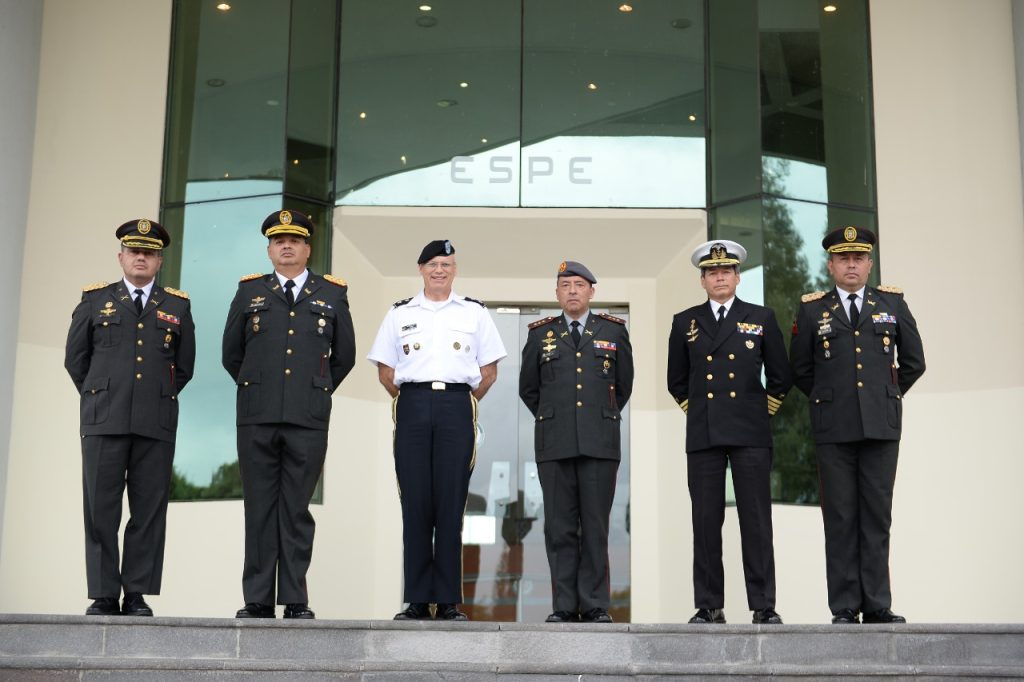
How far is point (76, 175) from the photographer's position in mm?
9242

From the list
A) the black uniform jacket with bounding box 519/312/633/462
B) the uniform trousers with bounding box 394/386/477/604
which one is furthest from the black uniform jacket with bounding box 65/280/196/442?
the black uniform jacket with bounding box 519/312/633/462

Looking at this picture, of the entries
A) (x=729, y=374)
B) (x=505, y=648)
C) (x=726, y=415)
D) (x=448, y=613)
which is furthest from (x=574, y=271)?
(x=505, y=648)

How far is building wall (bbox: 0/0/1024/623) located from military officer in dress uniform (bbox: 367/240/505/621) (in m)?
3.14

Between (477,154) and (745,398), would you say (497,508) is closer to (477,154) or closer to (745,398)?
(477,154)

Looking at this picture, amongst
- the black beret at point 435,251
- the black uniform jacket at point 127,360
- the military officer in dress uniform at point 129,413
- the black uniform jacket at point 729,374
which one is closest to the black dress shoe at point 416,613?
the military officer in dress uniform at point 129,413

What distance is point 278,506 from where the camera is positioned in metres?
5.76

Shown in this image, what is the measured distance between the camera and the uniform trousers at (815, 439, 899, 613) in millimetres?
5805

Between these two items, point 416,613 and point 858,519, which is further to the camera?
point 858,519

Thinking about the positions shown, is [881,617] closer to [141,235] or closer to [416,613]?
[416,613]

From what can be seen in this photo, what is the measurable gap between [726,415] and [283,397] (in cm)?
210

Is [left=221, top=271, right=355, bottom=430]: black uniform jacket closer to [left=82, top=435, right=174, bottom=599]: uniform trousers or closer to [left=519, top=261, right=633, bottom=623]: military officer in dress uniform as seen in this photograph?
[left=82, top=435, right=174, bottom=599]: uniform trousers

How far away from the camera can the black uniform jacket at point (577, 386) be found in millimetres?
6039

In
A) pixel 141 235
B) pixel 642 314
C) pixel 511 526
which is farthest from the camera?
pixel 642 314

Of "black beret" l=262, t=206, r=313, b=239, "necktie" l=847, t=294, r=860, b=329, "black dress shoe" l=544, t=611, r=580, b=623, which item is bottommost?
"black dress shoe" l=544, t=611, r=580, b=623
